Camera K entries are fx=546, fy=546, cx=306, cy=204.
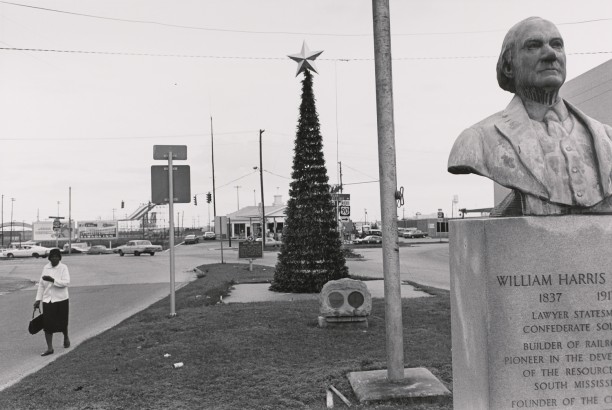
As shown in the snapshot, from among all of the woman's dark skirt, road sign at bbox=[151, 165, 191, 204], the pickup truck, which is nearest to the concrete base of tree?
the woman's dark skirt

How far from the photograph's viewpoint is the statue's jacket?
12.0ft

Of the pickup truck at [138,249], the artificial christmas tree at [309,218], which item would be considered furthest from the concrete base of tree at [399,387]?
the pickup truck at [138,249]

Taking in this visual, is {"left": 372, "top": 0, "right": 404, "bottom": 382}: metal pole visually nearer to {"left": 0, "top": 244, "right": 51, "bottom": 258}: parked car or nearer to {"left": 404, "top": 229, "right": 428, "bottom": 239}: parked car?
{"left": 0, "top": 244, "right": 51, "bottom": 258}: parked car

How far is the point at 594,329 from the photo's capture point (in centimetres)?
354

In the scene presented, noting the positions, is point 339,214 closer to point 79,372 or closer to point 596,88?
point 596,88

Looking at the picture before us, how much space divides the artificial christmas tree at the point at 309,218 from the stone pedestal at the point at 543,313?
9.95 meters

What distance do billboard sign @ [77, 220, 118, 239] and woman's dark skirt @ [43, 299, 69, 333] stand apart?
78.9 meters

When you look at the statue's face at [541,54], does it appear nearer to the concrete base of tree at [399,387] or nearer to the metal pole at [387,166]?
the metal pole at [387,166]

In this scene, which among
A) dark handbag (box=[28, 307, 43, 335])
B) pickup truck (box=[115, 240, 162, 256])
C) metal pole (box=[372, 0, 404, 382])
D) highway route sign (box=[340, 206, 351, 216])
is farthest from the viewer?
pickup truck (box=[115, 240, 162, 256])

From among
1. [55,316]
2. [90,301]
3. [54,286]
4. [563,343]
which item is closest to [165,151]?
[54,286]

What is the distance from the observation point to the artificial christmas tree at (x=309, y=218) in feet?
44.3

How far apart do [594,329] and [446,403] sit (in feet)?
6.20

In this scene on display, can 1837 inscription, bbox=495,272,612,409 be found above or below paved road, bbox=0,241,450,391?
above

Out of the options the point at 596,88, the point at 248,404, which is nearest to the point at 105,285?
the point at 248,404
